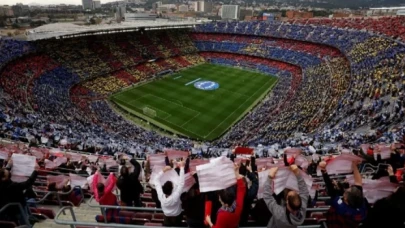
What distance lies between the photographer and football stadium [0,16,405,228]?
208 inches

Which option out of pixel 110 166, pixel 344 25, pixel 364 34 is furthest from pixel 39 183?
pixel 344 25

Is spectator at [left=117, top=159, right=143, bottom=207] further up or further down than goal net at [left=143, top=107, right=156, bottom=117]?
further up

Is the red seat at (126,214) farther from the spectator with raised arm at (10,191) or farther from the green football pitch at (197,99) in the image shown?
the green football pitch at (197,99)

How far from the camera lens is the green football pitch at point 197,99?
118ft

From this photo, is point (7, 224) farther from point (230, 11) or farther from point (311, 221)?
point (230, 11)

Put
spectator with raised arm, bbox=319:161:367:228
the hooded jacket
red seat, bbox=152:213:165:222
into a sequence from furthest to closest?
red seat, bbox=152:213:165:222 < spectator with raised arm, bbox=319:161:367:228 < the hooded jacket

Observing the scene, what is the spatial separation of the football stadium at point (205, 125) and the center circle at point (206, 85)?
0.58 feet

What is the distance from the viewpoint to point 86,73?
47344mm

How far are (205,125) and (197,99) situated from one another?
904 cm

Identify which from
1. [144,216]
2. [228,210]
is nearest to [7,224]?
[144,216]

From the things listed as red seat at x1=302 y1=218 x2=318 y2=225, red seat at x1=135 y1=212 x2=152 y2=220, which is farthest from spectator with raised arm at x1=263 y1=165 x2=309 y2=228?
red seat at x1=135 y1=212 x2=152 y2=220

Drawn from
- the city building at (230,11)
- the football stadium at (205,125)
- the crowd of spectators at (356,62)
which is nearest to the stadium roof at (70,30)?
the football stadium at (205,125)

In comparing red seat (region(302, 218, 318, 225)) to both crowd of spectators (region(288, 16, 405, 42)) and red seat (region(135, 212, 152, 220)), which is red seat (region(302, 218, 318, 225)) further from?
crowd of spectators (region(288, 16, 405, 42))

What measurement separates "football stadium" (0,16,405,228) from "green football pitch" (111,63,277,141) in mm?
274
